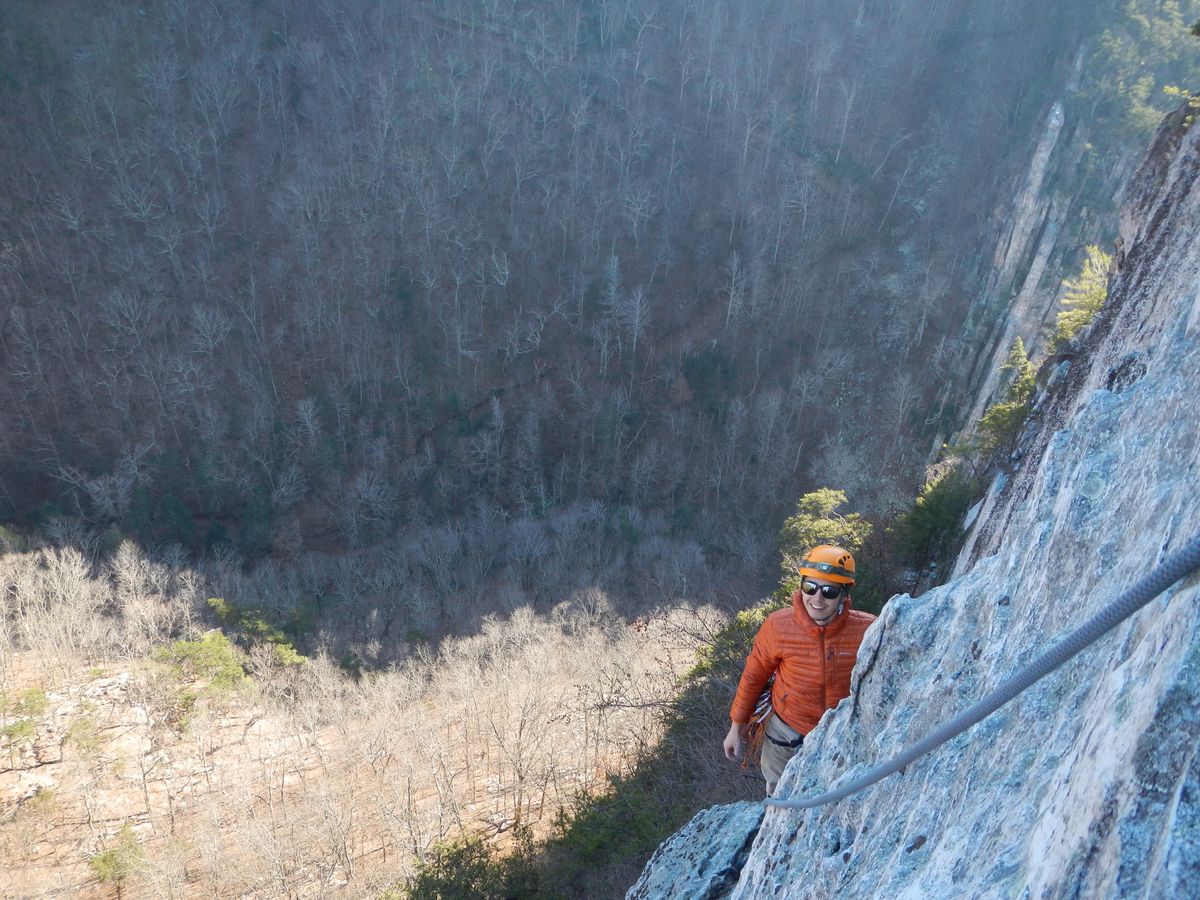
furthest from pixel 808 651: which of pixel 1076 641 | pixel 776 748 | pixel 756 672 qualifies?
pixel 1076 641

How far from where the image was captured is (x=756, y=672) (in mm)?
5113

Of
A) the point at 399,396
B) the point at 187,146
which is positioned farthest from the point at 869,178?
the point at 187,146

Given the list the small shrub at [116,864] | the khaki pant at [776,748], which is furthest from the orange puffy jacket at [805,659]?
the small shrub at [116,864]

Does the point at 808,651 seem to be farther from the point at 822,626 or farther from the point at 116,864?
the point at 116,864

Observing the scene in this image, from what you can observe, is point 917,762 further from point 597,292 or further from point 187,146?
point 187,146

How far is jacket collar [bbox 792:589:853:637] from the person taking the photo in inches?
187

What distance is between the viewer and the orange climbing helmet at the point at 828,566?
452 centimetres

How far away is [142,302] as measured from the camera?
36125mm

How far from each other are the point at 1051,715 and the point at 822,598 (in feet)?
6.62

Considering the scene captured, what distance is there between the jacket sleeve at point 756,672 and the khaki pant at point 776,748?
18cm

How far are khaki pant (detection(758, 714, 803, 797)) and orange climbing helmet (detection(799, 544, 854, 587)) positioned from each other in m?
1.26

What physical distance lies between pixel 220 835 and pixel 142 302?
2630cm

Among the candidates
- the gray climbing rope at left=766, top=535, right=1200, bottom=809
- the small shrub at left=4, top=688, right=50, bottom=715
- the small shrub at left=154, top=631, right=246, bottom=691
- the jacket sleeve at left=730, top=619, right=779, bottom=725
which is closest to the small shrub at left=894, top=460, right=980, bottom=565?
the jacket sleeve at left=730, top=619, right=779, bottom=725

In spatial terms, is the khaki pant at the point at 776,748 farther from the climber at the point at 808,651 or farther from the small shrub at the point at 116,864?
the small shrub at the point at 116,864
